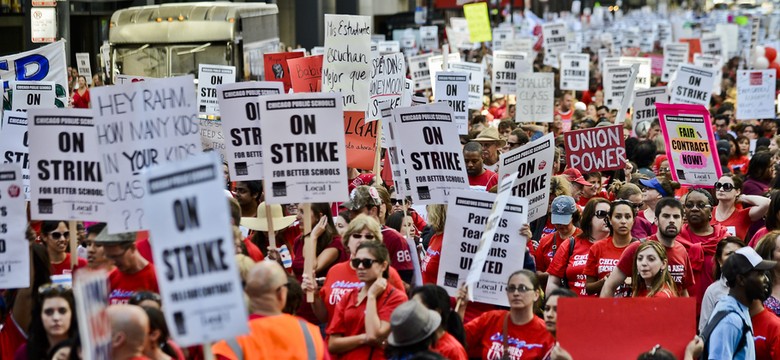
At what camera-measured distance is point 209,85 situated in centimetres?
1855

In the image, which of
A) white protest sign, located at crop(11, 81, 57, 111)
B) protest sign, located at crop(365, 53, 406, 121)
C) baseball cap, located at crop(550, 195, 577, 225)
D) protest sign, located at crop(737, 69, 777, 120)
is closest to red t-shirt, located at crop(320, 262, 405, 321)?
baseball cap, located at crop(550, 195, 577, 225)

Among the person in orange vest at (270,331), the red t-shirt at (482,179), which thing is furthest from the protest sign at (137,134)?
the red t-shirt at (482,179)

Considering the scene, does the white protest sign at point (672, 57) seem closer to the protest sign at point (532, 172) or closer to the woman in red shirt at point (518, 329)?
the protest sign at point (532, 172)

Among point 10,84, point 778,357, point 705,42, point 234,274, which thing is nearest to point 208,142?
point 10,84

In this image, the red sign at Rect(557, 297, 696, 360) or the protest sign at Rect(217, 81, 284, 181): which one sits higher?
the protest sign at Rect(217, 81, 284, 181)

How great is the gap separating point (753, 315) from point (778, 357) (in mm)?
263

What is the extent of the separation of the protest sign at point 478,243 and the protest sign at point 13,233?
A: 250 cm

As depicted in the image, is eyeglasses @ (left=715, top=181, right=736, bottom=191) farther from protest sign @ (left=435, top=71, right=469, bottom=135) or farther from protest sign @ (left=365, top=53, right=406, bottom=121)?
protest sign @ (left=435, top=71, right=469, bottom=135)

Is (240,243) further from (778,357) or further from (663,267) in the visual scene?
(778,357)

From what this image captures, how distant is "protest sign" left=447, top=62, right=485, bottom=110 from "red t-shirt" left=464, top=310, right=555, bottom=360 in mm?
14138

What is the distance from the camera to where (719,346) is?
7.71 metres

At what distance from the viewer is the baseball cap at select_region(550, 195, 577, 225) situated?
1083cm

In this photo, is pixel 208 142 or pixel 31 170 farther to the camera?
pixel 208 142

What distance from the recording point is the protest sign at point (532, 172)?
11.0 m
